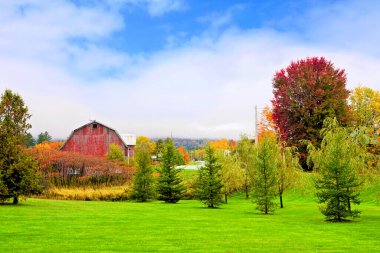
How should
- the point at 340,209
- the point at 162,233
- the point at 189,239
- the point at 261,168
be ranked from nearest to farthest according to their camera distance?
the point at 189,239
the point at 162,233
the point at 340,209
the point at 261,168

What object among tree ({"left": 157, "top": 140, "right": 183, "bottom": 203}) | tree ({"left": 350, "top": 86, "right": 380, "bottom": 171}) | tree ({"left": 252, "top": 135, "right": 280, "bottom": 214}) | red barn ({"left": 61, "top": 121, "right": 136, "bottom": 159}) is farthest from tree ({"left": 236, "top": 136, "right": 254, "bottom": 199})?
red barn ({"left": 61, "top": 121, "right": 136, "bottom": 159})

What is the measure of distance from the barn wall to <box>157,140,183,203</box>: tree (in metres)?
36.7

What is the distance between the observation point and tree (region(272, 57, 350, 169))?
146 feet

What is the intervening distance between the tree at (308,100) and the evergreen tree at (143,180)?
53.6ft

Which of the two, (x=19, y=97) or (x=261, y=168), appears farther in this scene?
(x=261, y=168)

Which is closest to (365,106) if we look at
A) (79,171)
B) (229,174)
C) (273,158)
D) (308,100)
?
(308,100)

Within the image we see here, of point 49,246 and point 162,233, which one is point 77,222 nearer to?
point 162,233

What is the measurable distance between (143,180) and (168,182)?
2.69 metres

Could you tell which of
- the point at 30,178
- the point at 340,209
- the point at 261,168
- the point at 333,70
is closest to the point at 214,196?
the point at 261,168

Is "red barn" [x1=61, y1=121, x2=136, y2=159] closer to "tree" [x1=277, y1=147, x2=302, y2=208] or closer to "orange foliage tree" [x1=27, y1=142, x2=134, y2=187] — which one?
"orange foliage tree" [x1=27, y1=142, x2=134, y2=187]

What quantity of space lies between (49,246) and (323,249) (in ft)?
27.4

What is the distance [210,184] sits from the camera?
30438mm

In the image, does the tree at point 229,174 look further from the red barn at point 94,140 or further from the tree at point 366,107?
the red barn at point 94,140

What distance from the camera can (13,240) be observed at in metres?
12.7
